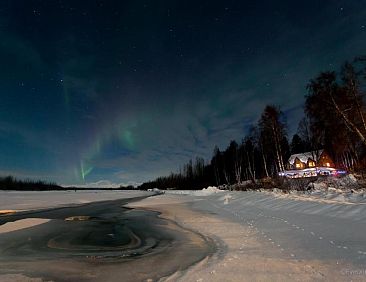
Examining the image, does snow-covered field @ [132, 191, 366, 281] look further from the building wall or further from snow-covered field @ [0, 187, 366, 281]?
the building wall

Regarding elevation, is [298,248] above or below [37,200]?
below

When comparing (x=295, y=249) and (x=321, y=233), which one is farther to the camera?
(x=321, y=233)

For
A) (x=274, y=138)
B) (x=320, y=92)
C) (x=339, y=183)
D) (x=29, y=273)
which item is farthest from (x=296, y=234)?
(x=274, y=138)

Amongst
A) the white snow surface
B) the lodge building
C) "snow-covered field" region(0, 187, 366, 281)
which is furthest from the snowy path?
the lodge building

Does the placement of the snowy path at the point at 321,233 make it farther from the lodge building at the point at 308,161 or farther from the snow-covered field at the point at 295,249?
the lodge building at the point at 308,161

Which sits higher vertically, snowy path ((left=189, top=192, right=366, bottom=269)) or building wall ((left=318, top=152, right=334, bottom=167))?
building wall ((left=318, top=152, right=334, bottom=167))

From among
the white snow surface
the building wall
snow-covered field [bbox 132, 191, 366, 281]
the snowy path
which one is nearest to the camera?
snow-covered field [bbox 132, 191, 366, 281]

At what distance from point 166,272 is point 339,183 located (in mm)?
18558

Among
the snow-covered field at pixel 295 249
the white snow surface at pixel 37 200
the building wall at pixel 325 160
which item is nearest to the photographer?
the snow-covered field at pixel 295 249

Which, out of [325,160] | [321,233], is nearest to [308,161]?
[325,160]

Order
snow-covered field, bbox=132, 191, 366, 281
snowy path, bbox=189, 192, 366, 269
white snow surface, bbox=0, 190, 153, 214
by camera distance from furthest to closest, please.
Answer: white snow surface, bbox=0, 190, 153, 214 → snowy path, bbox=189, 192, 366, 269 → snow-covered field, bbox=132, 191, 366, 281

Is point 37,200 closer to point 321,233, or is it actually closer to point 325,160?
point 321,233

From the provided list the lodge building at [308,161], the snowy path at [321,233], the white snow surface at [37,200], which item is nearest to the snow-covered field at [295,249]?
the snowy path at [321,233]


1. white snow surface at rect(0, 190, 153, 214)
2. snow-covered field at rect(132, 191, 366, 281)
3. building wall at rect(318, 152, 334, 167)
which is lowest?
snow-covered field at rect(132, 191, 366, 281)
